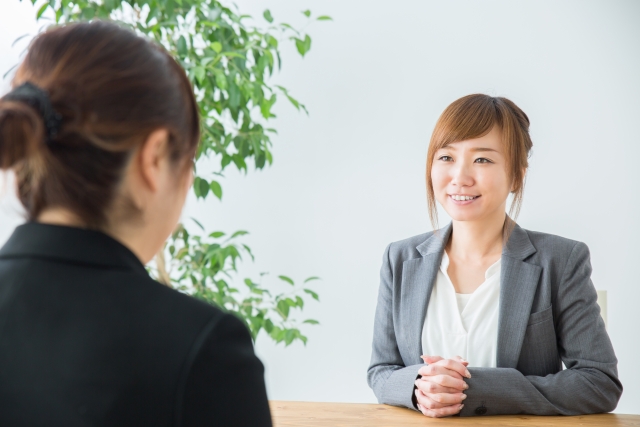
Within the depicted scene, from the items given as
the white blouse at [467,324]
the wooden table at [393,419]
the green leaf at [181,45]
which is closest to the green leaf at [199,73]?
the green leaf at [181,45]

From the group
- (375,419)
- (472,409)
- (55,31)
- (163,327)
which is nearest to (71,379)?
(163,327)

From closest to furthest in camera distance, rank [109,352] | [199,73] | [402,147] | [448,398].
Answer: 1. [109,352]
2. [448,398]
3. [199,73]
4. [402,147]

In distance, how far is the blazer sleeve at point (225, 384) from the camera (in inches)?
27.6

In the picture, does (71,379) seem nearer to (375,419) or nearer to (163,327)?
(163,327)

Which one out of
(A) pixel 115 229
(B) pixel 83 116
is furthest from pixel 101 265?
(B) pixel 83 116

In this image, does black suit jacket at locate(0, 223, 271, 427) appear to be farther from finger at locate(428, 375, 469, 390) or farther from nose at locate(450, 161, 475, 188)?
nose at locate(450, 161, 475, 188)

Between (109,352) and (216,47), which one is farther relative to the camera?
(216,47)

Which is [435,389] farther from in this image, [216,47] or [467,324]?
[216,47]

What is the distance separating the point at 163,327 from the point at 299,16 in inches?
128

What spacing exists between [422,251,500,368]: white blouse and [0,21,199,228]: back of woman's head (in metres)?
1.45

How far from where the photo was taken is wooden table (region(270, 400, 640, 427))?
167cm

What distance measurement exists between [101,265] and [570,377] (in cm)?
143

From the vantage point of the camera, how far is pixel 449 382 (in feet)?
5.66

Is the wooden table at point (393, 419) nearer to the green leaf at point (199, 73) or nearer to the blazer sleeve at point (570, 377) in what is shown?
the blazer sleeve at point (570, 377)
